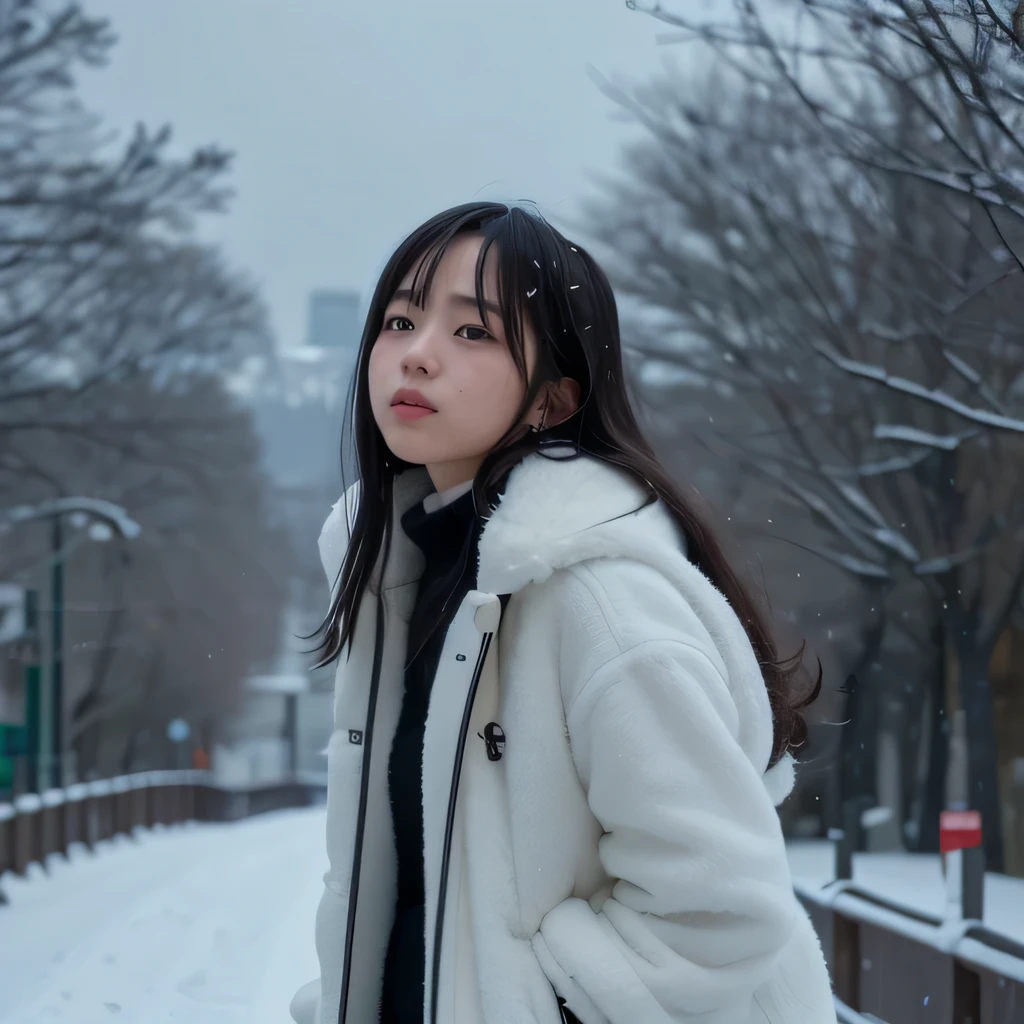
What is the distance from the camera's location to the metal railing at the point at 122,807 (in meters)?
7.69

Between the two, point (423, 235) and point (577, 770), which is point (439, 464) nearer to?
point (423, 235)

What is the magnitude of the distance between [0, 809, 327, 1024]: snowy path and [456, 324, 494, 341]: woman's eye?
3.38 metres

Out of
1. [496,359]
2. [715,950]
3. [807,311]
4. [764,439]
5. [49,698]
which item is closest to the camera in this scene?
[715,950]

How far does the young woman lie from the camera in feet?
3.17

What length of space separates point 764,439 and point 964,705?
7.34 ft

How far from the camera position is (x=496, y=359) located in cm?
119

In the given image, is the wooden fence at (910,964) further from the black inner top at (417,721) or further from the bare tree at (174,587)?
the bare tree at (174,587)

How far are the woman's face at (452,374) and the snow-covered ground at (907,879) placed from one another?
128 inches

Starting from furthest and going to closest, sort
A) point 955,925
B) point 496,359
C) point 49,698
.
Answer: point 49,698
point 955,925
point 496,359

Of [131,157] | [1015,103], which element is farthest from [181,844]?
[1015,103]

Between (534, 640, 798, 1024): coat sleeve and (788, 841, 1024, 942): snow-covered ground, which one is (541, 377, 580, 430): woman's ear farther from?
(788, 841, 1024, 942): snow-covered ground

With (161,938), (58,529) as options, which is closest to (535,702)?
(161,938)

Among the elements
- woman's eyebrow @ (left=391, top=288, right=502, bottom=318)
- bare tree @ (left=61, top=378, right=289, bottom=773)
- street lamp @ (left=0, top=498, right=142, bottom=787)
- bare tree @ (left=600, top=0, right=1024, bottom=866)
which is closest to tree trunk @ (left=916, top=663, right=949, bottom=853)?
bare tree @ (left=600, top=0, right=1024, bottom=866)

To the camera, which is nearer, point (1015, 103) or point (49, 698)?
point (1015, 103)
